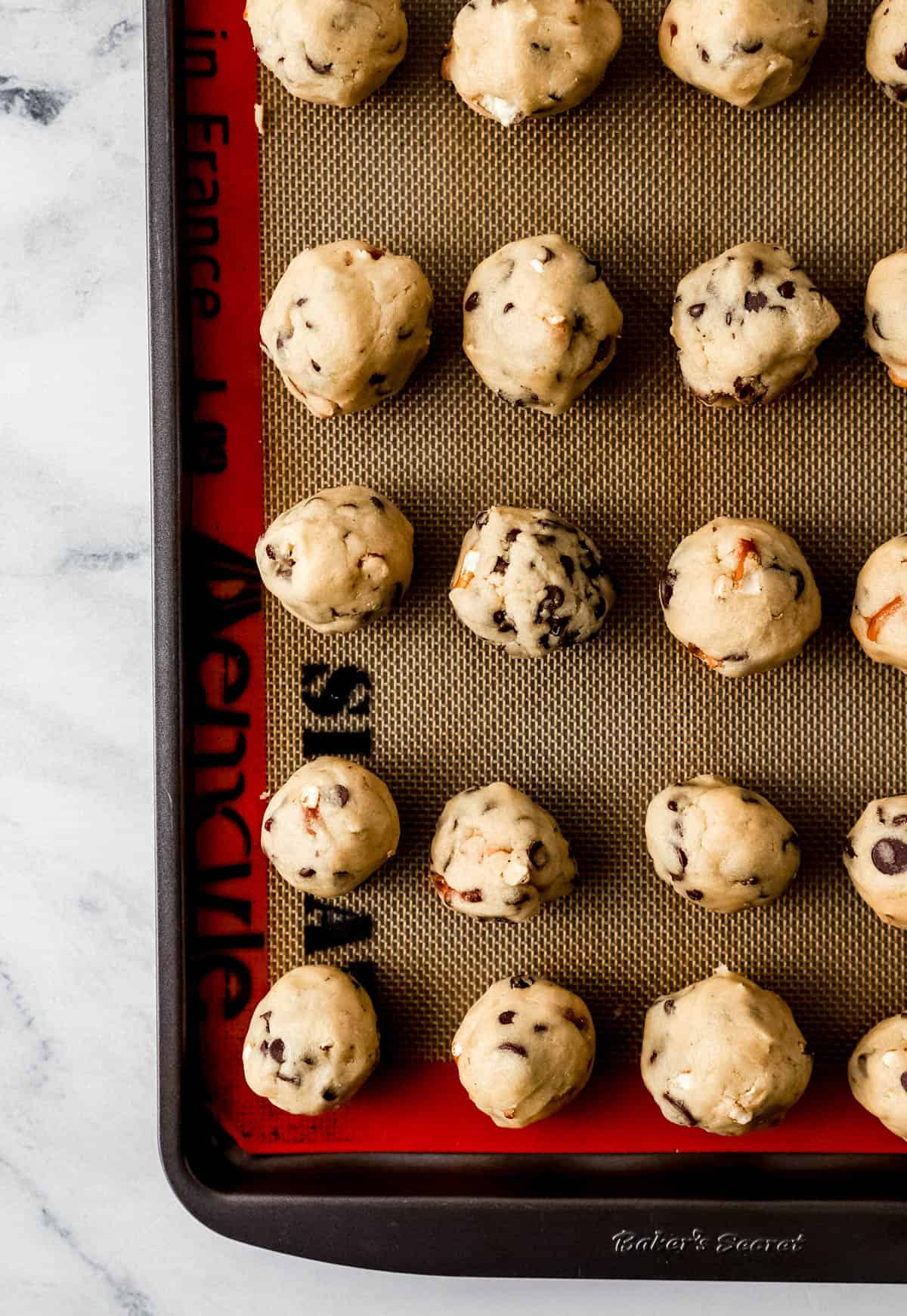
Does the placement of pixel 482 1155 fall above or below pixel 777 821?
below

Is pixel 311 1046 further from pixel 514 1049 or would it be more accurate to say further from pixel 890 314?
pixel 890 314

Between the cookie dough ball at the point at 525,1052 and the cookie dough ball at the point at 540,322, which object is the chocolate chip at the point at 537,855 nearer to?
the cookie dough ball at the point at 525,1052

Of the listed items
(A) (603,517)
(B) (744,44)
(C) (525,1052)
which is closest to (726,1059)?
(C) (525,1052)

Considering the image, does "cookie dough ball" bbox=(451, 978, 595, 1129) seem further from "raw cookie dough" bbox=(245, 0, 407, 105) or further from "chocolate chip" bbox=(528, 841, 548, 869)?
"raw cookie dough" bbox=(245, 0, 407, 105)

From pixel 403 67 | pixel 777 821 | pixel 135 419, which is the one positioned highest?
pixel 403 67

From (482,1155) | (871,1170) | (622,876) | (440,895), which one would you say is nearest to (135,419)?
(440,895)

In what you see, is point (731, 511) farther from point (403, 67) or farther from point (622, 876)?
point (403, 67)
